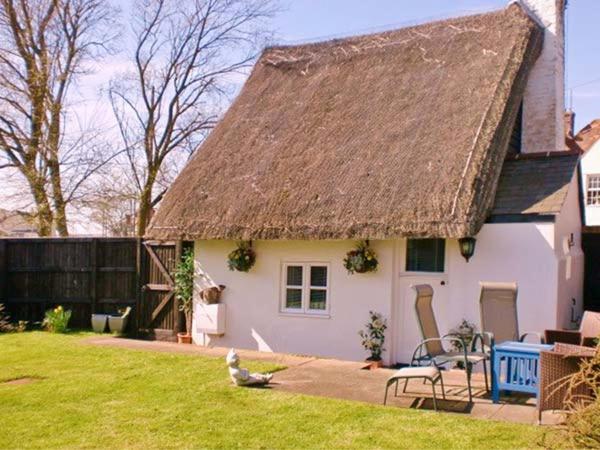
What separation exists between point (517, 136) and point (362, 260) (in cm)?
451

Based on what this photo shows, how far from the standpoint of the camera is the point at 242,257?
11633 millimetres

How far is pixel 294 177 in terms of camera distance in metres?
→ 11.5

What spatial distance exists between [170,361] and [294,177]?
4.13 m

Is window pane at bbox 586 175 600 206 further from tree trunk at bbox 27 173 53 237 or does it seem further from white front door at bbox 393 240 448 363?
tree trunk at bbox 27 173 53 237

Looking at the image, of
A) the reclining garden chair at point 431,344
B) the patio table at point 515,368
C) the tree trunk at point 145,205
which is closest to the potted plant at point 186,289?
the reclining garden chair at point 431,344

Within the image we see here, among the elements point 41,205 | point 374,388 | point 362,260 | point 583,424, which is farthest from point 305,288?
point 41,205

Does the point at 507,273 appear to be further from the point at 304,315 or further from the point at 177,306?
the point at 177,306

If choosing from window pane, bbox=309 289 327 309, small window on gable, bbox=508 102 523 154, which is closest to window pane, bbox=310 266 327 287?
window pane, bbox=309 289 327 309

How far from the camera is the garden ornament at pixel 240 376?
25.8 ft

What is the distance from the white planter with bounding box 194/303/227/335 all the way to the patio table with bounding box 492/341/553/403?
617 cm

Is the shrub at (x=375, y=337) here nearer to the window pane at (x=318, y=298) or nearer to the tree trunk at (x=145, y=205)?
the window pane at (x=318, y=298)

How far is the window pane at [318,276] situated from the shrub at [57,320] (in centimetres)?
604

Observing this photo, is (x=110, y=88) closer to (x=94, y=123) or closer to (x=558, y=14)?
(x=94, y=123)

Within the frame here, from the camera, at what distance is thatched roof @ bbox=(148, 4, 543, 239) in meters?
9.84
